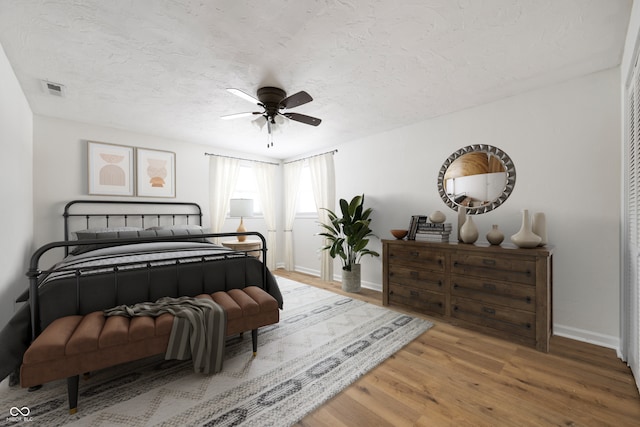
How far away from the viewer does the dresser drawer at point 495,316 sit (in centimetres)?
235

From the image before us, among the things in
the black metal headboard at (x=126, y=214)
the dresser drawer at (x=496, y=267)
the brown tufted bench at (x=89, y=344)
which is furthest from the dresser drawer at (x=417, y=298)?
the black metal headboard at (x=126, y=214)

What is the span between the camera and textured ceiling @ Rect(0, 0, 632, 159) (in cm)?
165

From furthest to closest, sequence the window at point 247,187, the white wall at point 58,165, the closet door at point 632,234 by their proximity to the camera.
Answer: the window at point 247,187
the white wall at point 58,165
the closet door at point 632,234

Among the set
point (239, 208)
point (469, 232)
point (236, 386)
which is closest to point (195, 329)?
point (236, 386)

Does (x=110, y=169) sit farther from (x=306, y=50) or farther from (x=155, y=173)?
(x=306, y=50)

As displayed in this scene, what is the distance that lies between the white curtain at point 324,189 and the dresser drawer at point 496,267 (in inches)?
90.3

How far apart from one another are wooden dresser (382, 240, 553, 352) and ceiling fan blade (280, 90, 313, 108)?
1.98 metres

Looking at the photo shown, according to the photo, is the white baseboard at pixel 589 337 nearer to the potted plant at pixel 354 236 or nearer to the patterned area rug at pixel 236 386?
the patterned area rug at pixel 236 386

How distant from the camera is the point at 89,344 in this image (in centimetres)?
151

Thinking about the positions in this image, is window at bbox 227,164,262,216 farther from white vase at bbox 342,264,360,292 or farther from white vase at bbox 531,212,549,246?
white vase at bbox 531,212,549,246

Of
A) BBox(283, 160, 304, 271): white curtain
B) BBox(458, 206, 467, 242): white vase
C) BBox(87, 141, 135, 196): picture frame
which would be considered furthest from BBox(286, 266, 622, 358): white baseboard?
BBox(87, 141, 135, 196): picture frame

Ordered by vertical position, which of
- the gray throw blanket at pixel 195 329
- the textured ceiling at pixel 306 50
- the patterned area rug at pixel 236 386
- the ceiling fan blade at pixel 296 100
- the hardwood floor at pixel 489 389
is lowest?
the hardwood floor at pixel 489 389

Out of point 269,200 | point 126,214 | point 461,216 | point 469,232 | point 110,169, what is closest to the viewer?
point 469,232

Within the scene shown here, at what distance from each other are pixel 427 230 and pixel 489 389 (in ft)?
5.55
